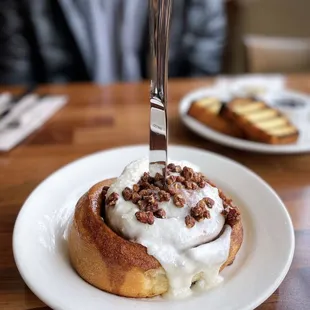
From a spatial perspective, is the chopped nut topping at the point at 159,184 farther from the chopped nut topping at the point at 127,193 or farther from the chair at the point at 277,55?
the chair at the point at 277,55

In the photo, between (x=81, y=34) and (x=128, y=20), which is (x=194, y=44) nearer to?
(x=128, y=20)

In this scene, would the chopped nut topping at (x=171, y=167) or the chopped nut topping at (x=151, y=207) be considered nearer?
the chopped nut topping at (x=151, y=207)

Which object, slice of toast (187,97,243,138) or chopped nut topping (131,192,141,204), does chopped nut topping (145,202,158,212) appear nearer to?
chopped nut topping (131,192,141,204)

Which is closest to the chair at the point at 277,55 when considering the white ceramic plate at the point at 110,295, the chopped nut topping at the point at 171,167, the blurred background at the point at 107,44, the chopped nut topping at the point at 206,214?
the blurred background at the point at 107,44

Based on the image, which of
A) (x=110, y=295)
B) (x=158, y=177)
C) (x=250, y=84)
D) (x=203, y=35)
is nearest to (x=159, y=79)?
(x=158, y=177)

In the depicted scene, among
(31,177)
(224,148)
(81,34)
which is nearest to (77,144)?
(31,177)
